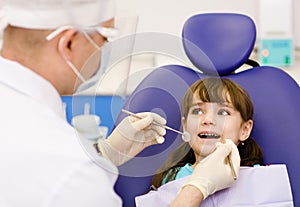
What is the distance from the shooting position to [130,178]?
172cm

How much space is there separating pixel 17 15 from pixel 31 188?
321mm

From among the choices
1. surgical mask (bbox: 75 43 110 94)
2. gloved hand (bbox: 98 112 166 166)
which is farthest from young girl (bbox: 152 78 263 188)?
surgical mask (bbox: 75 43 110 94)

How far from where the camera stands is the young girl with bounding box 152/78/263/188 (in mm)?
1693

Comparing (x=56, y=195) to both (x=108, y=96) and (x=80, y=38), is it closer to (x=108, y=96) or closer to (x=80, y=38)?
(x=80, y=38)

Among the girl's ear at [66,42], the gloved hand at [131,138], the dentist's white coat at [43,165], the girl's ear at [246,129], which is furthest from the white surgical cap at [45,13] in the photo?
the girl's ear at [246,129]

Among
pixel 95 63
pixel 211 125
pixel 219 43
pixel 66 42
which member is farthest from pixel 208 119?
pixel 66 42

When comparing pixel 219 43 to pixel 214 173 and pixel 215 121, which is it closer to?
pixel 215 121

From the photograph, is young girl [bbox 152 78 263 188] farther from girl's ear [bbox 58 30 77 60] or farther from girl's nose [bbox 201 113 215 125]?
girl's ear [bbox 58 30 77 60]

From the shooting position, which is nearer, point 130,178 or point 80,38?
point 80,38

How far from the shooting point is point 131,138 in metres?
1.62

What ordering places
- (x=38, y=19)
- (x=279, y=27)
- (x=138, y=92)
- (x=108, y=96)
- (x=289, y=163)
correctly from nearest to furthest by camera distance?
1. (x=38, y=19)
2. (x=108, y=96)
3. (x=289, y=163)
4. (x=138, y=92)
5. (x=279, y=27)

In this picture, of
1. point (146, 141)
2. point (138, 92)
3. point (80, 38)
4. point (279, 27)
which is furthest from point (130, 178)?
point (279, 27)

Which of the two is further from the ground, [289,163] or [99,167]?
[99,167]

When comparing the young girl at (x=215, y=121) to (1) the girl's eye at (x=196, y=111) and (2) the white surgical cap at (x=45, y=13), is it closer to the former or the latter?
(1) the girl's eye at (x=196, y=111)
